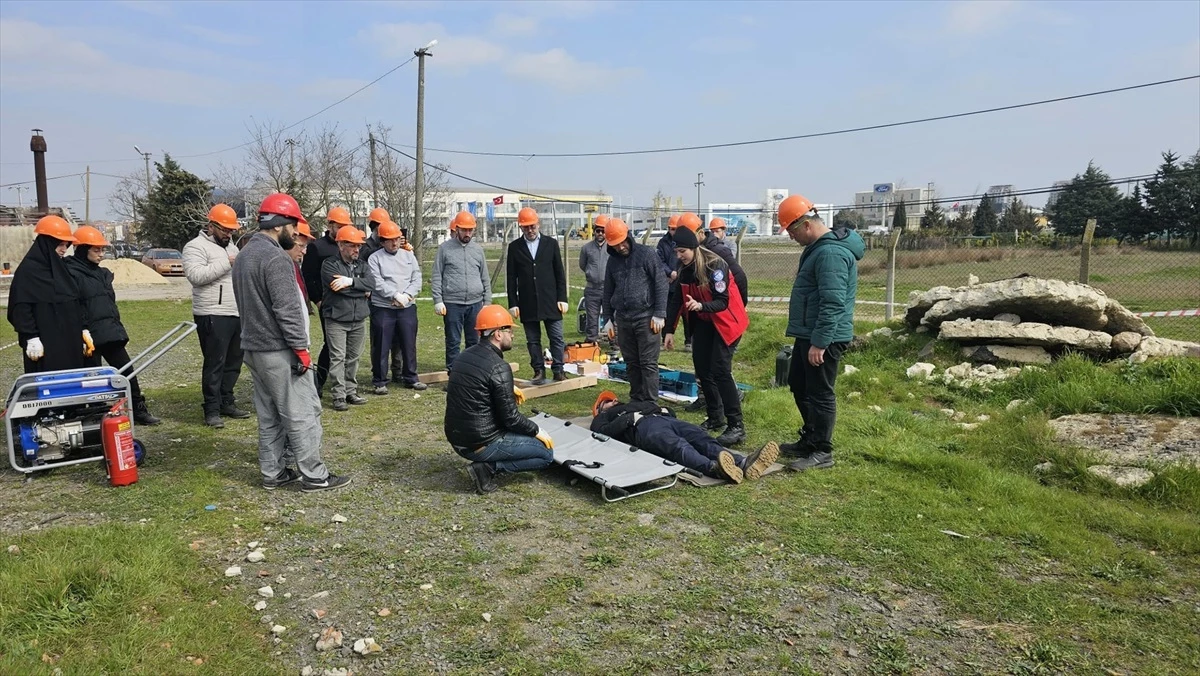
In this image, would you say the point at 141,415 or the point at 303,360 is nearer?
the point at 303,360

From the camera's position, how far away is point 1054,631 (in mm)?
3176

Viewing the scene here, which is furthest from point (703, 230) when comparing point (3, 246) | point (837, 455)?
point (3, 246)

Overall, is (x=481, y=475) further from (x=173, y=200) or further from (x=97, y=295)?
(x=173, y=200)

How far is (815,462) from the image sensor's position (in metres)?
5.43

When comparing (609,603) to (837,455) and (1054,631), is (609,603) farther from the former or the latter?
(837,455)

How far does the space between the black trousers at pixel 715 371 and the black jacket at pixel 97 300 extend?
518 centimetres

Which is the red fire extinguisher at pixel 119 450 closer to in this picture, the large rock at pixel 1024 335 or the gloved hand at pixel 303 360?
the gloved hand at pixel 303 360

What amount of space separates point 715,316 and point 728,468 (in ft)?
5.32

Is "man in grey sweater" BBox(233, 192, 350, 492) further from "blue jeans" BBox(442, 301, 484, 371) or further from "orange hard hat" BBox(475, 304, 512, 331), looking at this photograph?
"blue jeans" BBox(442, 301, 484, 371)

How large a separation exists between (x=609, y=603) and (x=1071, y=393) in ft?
17.3

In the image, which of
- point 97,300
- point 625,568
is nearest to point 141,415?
point 97,300

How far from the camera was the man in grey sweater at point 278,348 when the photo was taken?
475 centimetres

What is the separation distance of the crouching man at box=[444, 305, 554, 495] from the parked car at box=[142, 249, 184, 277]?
31.3 m

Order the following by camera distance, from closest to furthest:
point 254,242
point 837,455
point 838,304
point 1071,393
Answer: point 254,242
point 838,304
point 837,455
point 1071,393
